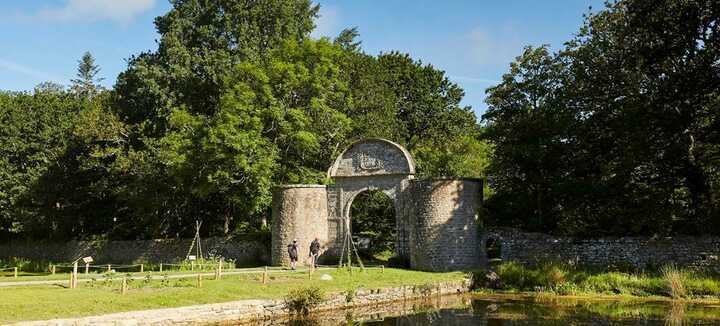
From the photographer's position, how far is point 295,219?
29000 mm

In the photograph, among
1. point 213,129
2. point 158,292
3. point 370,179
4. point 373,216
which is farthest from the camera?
point 373,216

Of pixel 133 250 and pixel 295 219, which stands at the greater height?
pixel 295 219

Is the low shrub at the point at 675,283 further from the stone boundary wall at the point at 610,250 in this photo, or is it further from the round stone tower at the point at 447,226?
the round stone tower at the point at 447,226

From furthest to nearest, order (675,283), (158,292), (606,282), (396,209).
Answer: (396,209) → (606,282) → (675,283) → (158,292)

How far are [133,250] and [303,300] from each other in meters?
22.3

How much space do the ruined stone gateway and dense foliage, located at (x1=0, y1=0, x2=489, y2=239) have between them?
259 centimetres

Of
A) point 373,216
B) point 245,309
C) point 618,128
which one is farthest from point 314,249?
point 618,128

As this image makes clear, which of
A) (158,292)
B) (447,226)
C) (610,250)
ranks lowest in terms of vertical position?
(158,292)

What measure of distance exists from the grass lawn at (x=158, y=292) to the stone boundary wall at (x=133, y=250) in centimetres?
918

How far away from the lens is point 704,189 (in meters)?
25.1

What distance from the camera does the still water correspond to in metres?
Result: 17.3

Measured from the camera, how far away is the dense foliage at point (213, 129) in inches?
1254

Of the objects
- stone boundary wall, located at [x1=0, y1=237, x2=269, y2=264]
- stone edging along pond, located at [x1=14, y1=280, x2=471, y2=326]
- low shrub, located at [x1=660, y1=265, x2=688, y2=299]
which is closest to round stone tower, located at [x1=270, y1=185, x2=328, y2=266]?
stone boundary wall, located at [x1=0, y1=237, x2=269, y2=264]

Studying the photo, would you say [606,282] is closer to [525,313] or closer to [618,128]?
[525,313]
